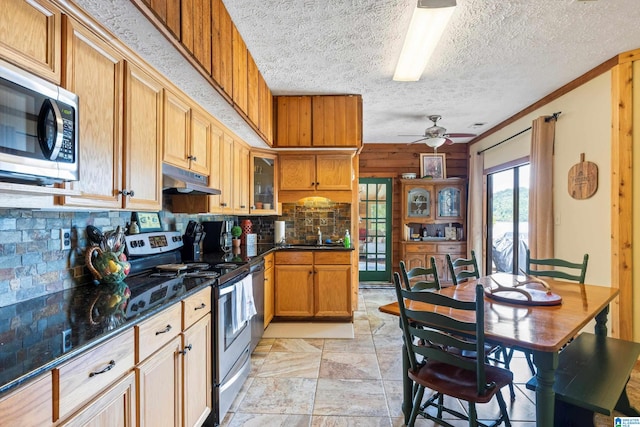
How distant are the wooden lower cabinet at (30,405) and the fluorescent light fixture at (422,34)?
2.36 meters

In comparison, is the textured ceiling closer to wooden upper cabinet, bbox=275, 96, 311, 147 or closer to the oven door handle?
wooden upper cabinet, bbox=275, 96, 311, 147

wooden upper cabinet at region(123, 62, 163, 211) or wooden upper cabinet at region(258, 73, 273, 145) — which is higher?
wooden upper cabinet at region(258, 73, 273, 145)

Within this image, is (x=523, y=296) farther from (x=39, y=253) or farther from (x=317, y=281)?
(x=39, y=253)

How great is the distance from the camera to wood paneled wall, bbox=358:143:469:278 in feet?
19.8

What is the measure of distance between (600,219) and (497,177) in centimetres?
238

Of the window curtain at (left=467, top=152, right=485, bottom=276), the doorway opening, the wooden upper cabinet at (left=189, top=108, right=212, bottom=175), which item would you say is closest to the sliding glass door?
the window curtain at (left=467, top=152, right=485, bottom=276)

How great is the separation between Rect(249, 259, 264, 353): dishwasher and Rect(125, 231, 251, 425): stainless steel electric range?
203mm

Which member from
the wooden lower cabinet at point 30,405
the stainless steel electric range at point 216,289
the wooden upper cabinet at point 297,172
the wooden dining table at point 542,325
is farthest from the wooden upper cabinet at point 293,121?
the wooden lower cabinet at point 30,405

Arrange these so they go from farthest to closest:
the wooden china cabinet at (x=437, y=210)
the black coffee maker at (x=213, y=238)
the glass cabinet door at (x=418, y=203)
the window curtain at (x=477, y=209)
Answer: the glass cabinet door at (x=418, y=203)
the wooden china cabinet at (x=437, y=210)
the window curtain at (x=477, y=209)
the black coffee maker at (x=213, y=238)

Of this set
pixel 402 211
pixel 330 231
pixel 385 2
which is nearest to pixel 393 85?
pixel 385 2

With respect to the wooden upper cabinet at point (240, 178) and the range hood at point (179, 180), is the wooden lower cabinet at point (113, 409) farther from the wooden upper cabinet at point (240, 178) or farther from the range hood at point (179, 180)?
the wooden upper cabinet at point (240, 178)

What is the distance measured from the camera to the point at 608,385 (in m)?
1.63

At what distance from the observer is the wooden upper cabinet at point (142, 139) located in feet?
5.25

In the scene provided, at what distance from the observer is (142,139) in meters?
1.72
